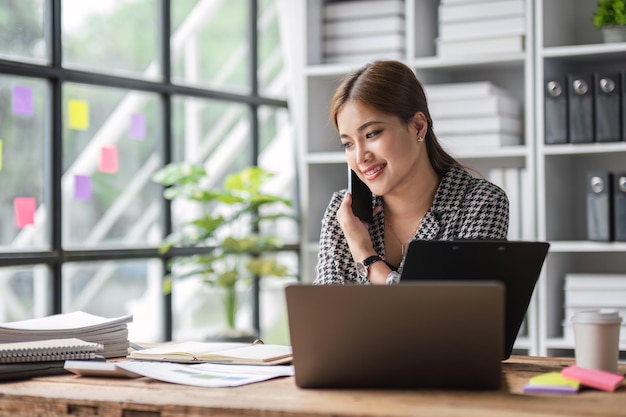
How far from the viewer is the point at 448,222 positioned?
8.16 ft

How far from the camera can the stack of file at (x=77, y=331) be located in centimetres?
205

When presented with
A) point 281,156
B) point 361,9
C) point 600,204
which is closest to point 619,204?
point 600,204

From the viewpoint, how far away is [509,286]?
1.89 m

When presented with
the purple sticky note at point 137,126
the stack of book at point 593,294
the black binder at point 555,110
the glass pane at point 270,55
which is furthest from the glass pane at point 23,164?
the stack of book at point 593,294

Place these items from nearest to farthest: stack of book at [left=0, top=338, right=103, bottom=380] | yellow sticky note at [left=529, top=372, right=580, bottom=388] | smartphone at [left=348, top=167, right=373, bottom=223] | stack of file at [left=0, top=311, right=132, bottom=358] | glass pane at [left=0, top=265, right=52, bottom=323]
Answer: yellow sticky note at [left=529, top=372, right=580, bottom=388], stack of book at [left=0, top=338, right=103, bottom=380], stack of file at [left=0, top=311, right=132, bottom=358], smartphone at [left=348, top=167, right=373, bottom=223], glass pane at [left=0, top=265, right=52, bottom=323]

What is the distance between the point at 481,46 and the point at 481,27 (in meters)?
0.08

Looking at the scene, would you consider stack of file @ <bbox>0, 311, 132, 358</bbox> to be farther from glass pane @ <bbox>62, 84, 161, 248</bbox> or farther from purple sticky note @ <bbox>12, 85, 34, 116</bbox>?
glass pane @ <bbox>62, 84, 161, 248</bbox>

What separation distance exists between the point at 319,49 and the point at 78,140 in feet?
4.07

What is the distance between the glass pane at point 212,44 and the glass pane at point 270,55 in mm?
124

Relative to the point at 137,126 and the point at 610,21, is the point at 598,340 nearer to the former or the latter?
the point at 610,21

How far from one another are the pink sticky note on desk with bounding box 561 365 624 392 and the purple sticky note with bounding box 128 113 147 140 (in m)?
2.77

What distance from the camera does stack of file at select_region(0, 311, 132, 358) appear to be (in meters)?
2.05

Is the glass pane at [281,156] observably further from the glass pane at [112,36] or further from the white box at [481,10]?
the white box at [481,10]

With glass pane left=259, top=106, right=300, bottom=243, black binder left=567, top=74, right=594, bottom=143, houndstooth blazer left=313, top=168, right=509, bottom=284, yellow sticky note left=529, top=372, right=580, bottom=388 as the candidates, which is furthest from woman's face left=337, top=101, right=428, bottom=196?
glass pane left=259, top=106, right=300, bottom=243
